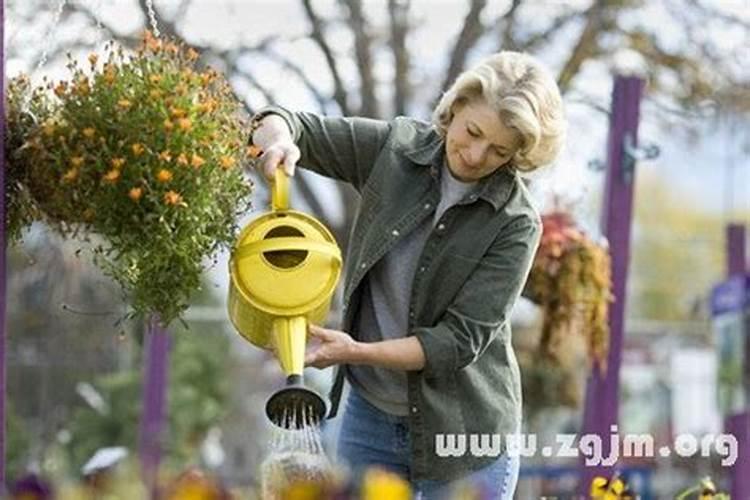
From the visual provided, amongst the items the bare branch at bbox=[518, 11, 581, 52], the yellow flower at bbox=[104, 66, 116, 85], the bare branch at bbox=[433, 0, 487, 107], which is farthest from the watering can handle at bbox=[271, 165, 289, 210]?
the bare branch at bbox=[518, 11, 581, 52]

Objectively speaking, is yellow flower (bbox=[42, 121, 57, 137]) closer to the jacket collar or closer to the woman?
the woman

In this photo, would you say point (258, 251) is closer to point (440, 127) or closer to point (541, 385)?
point (440, 127)

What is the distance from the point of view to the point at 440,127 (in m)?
3.77

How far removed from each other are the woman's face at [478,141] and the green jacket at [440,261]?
2.5 inches

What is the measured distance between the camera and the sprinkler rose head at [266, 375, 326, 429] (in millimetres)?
3340

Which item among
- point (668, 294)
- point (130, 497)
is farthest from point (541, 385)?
point (668, 294)

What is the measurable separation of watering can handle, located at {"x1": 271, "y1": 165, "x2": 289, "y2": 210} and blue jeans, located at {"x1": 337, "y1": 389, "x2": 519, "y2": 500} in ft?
1.52

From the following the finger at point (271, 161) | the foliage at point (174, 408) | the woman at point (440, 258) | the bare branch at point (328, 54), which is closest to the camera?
the finger at point (271, 161)

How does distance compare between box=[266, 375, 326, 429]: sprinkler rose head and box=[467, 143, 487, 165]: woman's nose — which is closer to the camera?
box=[266, 375, 326, 429]: sprinkler rose head

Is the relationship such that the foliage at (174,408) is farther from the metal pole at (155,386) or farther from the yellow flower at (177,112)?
the yellow flower at (177,112)

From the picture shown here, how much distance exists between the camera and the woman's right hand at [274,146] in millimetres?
3543

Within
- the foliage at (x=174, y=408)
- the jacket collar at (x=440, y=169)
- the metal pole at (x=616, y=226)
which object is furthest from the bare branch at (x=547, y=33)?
the jacket collar at (x=440, y=169)

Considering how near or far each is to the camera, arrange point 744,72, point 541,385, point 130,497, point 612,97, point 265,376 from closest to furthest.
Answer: point 130,497 → point 612,97 → point 744,72 → point 541,385 → point 265,376

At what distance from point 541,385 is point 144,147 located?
368 inches
